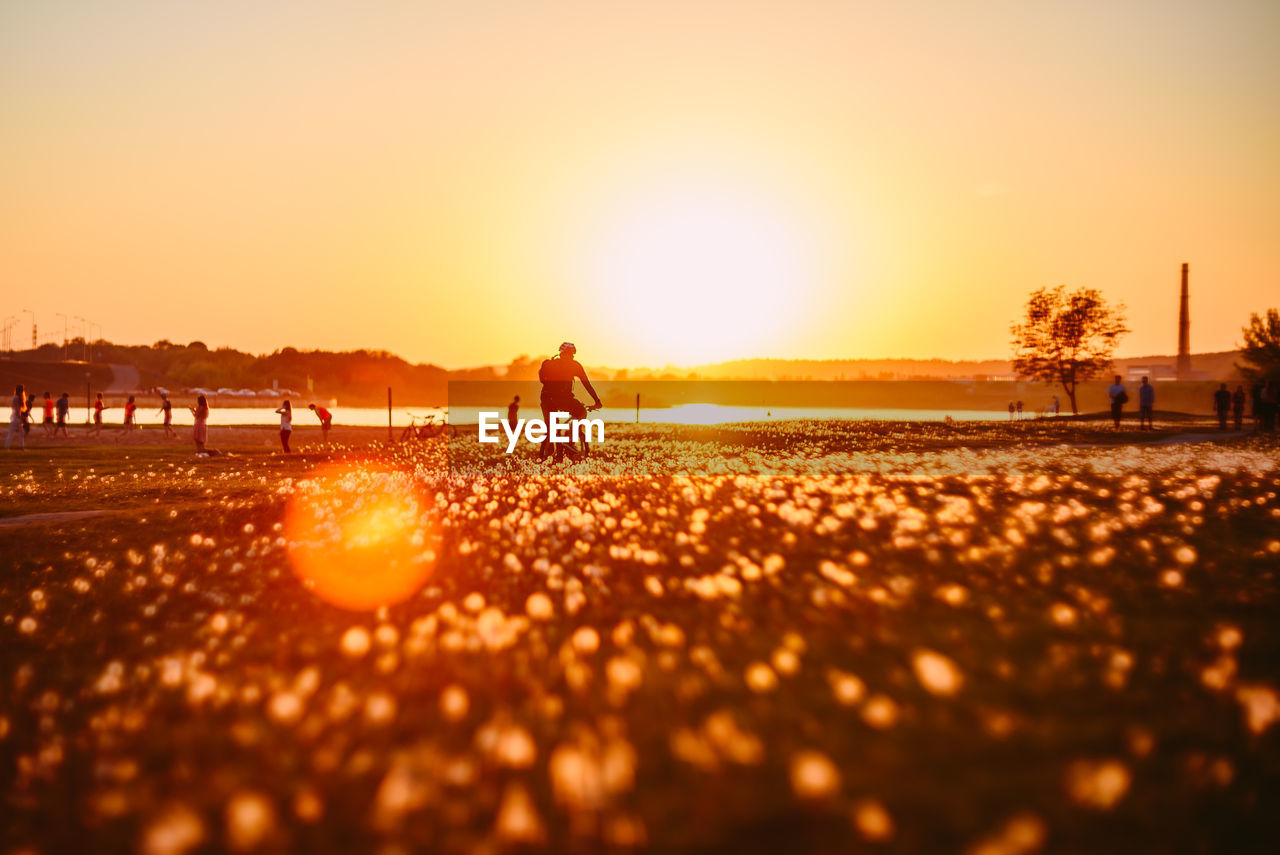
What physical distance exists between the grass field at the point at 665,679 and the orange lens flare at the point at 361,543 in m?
0.10

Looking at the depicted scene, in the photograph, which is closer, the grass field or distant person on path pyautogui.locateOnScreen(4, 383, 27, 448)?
the grass field

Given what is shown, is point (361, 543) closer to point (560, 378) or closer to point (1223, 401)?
point (560, 378)

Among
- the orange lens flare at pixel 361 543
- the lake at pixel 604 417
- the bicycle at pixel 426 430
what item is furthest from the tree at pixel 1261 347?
the orange lens flare at pixel 361 543

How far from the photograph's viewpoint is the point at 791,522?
11.7 metres

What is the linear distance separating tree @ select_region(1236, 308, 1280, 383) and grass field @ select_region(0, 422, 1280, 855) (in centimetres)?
8168

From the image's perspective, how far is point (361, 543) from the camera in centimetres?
1237

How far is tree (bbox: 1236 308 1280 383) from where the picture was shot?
260 feet

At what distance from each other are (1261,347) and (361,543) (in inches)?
3678

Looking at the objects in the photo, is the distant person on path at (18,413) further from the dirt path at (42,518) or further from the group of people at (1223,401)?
the group of people at (1223,401)

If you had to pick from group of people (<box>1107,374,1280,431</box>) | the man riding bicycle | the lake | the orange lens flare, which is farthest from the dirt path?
group of people (<box>1107,374,1280,431</box>)

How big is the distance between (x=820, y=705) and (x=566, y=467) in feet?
59.3

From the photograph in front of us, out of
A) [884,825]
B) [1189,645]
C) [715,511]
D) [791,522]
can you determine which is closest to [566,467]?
[715,511]

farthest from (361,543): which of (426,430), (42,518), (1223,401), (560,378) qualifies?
(1223,401)

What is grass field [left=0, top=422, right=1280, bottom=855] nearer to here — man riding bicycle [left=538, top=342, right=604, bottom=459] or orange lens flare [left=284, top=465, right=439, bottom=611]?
orange lens flare [left=284, top=465, right=439, bottom=611]
